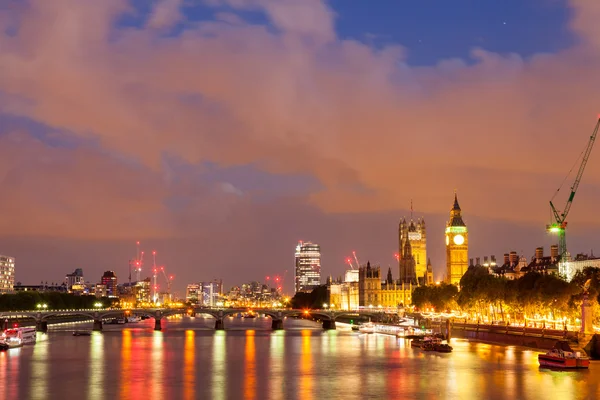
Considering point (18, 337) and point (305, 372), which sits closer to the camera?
point (305, 372)

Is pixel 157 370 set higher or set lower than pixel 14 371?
lower

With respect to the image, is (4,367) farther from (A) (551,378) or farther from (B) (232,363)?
(A) (551,378)

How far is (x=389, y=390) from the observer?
79.4 metres

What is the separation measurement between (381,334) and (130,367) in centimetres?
8888

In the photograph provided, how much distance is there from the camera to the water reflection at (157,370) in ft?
252

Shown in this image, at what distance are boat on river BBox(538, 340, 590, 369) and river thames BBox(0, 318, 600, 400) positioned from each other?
128cm

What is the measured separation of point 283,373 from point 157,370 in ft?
44.9

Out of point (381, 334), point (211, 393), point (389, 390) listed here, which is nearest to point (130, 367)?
point (211, 393)

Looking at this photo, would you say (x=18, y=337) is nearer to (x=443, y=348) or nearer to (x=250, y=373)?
(x=250, y=373)

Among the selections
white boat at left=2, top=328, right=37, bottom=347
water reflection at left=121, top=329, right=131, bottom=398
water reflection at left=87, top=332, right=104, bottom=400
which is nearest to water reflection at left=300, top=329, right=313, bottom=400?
water reflection at left=121, top=329, right=131, bottom=398

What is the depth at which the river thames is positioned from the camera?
76.9 metres

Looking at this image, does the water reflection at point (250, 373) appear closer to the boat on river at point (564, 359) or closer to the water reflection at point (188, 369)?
the water reflection at point (188, 369)

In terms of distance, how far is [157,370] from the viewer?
3816 inches

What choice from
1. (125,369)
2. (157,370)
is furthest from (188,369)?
(125,369)
